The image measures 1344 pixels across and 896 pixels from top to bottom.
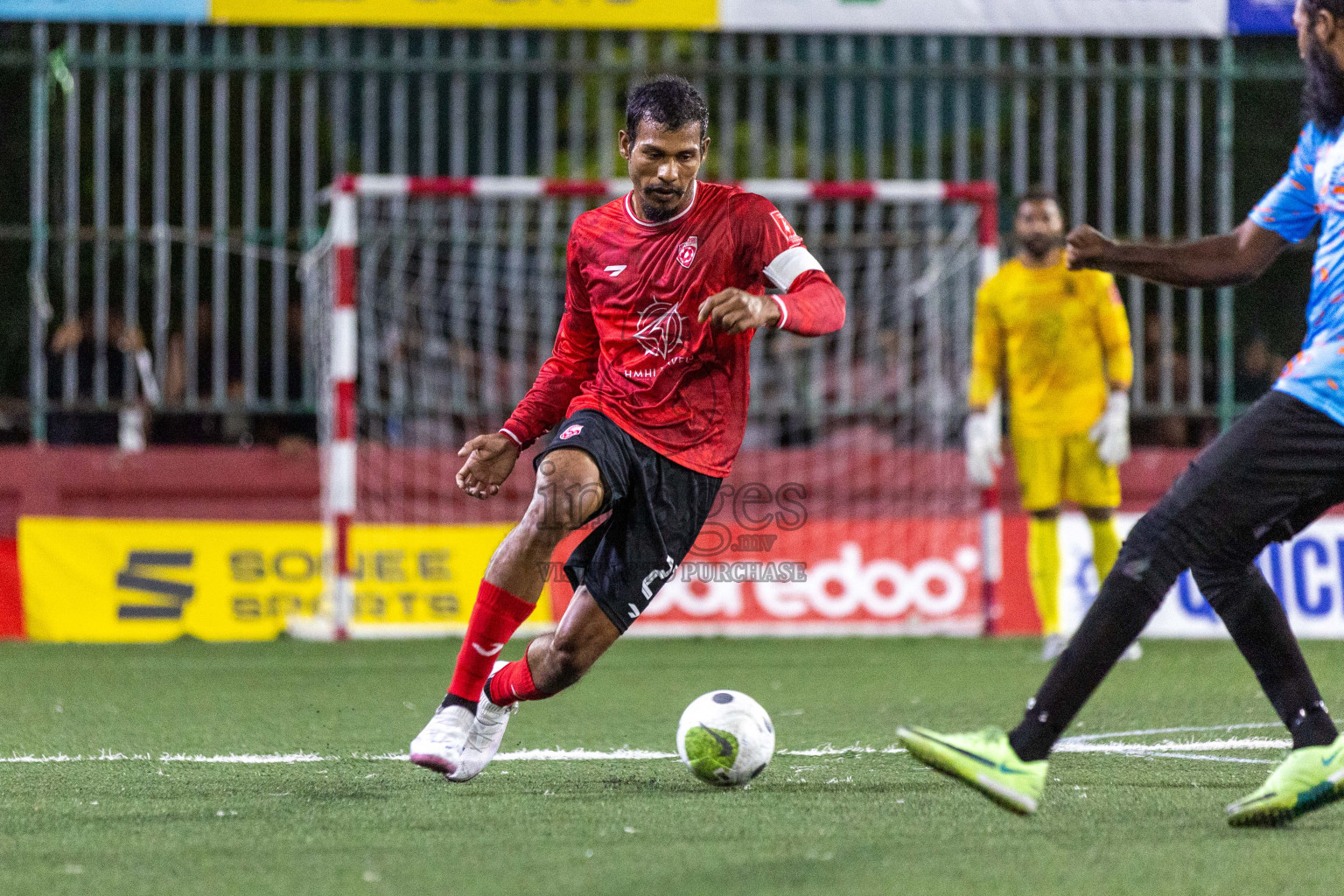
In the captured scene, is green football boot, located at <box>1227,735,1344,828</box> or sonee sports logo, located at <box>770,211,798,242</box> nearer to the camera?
green football boot, located at <box>1227,735,1344,828</box>

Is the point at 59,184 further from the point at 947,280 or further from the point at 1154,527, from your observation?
the point at 1154,527

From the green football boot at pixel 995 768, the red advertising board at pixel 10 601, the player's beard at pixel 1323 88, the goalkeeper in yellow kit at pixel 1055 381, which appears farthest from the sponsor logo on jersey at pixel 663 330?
the red advertising board at pixel 10 601

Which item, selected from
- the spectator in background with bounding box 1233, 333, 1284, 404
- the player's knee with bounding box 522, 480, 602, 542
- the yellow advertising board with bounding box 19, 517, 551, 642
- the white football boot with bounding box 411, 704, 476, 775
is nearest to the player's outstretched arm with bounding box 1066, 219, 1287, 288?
the player's knee with bounding box 522, 480, 602, 542

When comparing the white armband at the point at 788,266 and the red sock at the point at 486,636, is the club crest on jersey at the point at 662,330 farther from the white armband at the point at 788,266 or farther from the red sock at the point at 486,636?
the red sock at the point at 486,636

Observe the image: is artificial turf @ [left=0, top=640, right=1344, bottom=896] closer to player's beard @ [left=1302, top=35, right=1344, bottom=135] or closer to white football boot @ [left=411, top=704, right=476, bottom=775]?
white football boot @ [left=411, top=704, right=476, bottom=775]

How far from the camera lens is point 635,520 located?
510cm

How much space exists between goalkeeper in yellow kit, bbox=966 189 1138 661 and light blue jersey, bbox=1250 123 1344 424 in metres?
5.14

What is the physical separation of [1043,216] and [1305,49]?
5451 millimetres

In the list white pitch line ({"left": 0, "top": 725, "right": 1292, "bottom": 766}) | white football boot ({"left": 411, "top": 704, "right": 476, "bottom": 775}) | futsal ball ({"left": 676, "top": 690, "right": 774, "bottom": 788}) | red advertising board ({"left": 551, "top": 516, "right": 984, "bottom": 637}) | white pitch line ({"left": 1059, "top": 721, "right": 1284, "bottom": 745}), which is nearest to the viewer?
white football boot ({"left": 411, "top": 704, "right": 476, "bottom": 775})

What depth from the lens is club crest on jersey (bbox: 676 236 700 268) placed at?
17.1 ft

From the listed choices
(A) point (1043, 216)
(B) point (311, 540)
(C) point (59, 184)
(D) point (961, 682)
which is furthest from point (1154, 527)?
(C) point (59, 184)

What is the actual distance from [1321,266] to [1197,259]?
0.37 meters

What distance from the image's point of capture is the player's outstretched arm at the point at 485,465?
16.9 feet

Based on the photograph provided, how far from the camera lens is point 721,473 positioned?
5246 mm
